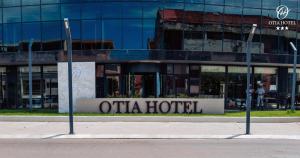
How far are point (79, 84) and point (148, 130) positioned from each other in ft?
23.6

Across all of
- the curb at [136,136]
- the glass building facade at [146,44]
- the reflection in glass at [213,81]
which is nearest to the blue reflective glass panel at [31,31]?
the glass building facade at [146,44]

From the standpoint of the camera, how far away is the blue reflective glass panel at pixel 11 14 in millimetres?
30141

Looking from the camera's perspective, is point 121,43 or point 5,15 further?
point 5,15

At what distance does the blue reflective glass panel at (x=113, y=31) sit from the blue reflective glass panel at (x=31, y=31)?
4964 millimetres

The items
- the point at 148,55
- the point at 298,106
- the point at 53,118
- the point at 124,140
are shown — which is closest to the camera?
the point at 124,140

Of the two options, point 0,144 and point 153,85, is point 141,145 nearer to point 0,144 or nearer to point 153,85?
point 0,144

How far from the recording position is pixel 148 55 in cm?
2791

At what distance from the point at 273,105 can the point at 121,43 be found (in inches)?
478

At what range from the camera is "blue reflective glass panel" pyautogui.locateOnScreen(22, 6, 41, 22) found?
2972cm

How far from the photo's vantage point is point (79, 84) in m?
23.1

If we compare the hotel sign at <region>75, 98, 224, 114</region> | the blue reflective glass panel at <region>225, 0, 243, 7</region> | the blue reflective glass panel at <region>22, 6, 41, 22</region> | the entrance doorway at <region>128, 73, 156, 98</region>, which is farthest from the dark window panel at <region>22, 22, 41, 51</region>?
the blue reflective glass panel at <region>225, 0, 243, 7</region>

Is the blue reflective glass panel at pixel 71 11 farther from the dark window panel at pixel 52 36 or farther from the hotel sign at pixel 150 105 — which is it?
the hotel sign at pixel 150 105

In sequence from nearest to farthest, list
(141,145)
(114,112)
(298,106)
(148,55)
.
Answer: (141,145), (114,112), (148,55), (298,106)

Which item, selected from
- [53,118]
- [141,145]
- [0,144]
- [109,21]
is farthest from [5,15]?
[141,145]
